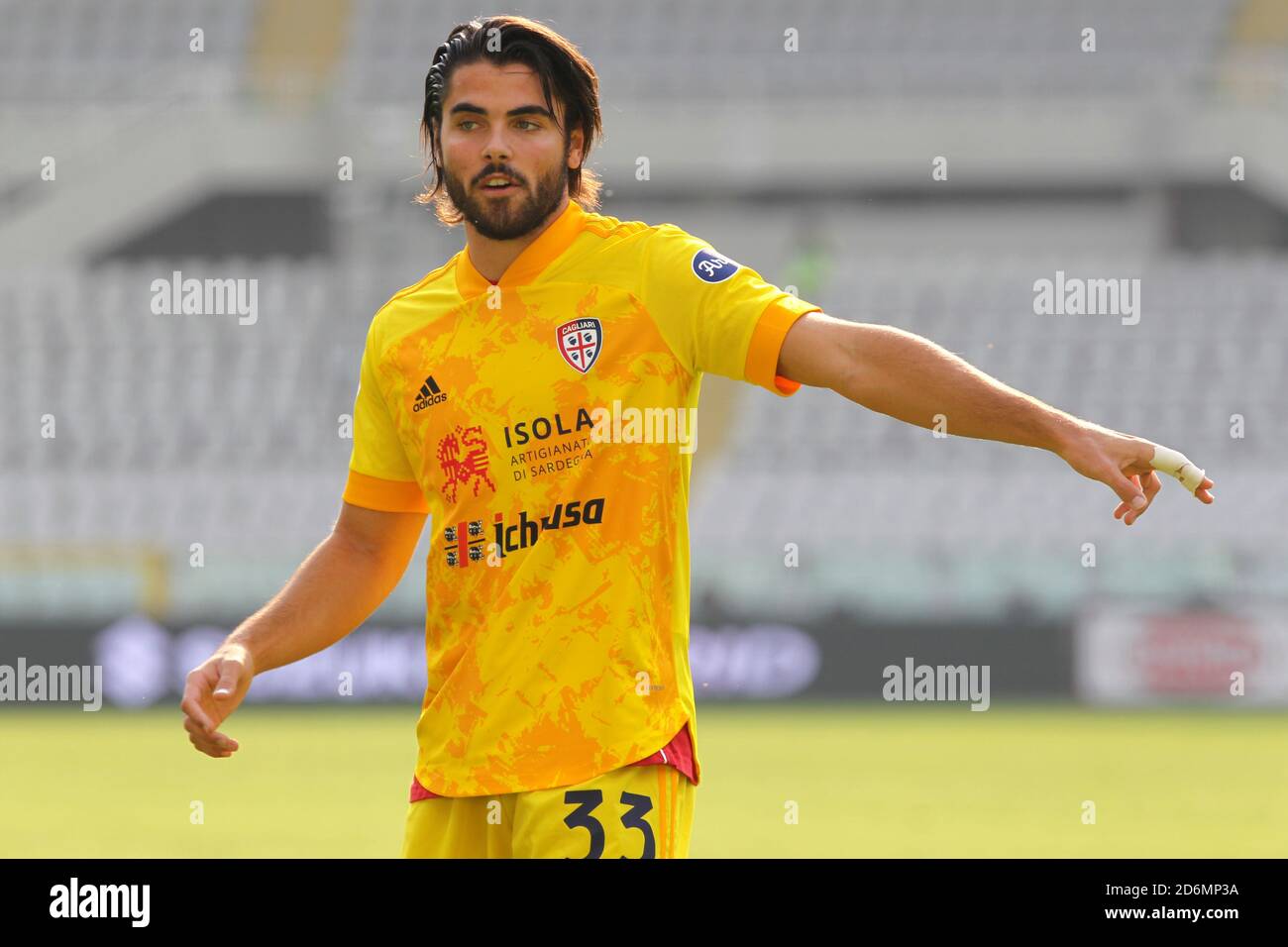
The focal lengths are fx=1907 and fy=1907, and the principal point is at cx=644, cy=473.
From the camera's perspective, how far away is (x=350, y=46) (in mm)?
22781

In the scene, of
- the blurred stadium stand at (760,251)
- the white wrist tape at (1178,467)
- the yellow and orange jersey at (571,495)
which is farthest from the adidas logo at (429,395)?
the blurred stadium stand at (760,251)

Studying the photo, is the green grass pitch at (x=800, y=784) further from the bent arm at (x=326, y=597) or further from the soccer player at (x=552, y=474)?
the soccer player at (x=552, y=474)

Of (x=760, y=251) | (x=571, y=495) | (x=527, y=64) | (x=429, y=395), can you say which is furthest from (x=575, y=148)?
(x=760, y=251)

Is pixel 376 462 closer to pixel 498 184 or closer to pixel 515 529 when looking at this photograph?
pixel 515 529

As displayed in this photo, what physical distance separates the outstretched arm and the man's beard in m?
0.49

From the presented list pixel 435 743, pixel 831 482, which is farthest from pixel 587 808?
pixel 831 482

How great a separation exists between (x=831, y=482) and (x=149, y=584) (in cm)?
634

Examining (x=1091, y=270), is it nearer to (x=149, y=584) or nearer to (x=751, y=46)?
(x=751, y=46)

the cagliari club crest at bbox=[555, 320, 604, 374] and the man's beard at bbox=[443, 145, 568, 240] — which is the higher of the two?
the man's beard at bbox=[443, 145, 568, 240]

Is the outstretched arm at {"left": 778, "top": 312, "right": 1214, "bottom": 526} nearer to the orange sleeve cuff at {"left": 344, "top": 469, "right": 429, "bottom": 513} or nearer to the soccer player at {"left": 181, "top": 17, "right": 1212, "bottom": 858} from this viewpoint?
the soccer player at {"left": 181, "top": 17, "right": 1212, "bottom": 858}

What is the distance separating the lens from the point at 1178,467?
2.60 m

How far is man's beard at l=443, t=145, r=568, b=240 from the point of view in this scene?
9.91 ft

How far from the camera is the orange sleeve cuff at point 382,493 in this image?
3.27 meters

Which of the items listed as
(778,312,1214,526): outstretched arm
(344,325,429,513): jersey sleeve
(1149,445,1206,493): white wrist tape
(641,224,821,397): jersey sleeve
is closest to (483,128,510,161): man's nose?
(641,224,821,397): jersey sleeve
